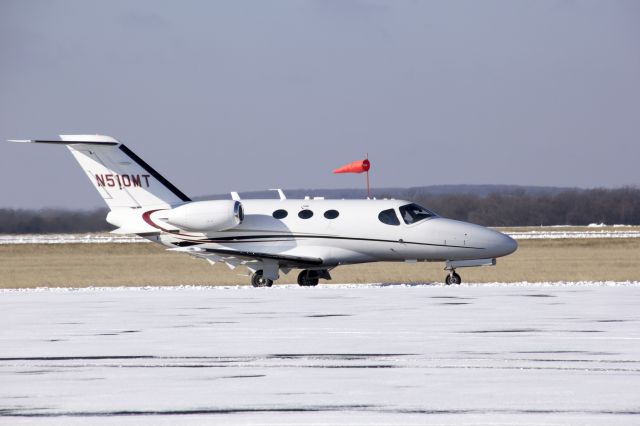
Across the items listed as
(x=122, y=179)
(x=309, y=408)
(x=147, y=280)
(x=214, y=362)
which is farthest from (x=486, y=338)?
(x=147, y=280)

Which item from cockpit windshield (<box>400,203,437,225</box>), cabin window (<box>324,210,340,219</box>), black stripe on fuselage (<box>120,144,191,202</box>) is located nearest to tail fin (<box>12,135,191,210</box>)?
black stripe on fuselage (<box>120,144,191,202</box>)

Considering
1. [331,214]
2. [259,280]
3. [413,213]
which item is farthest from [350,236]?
[259,280]

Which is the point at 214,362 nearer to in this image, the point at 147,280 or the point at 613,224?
the point at 147,280

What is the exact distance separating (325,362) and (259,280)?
58.9 feet

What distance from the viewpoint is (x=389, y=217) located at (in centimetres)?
3023

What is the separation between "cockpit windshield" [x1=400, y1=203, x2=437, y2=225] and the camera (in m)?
30.1

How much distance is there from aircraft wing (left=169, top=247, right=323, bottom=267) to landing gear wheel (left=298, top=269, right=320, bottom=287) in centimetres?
102

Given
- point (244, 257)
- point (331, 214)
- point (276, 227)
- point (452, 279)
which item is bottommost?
point (452, 279)

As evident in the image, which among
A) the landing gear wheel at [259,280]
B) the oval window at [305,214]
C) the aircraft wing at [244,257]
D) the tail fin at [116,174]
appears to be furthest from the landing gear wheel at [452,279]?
the tail fin at [116,174]

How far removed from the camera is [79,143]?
30.5 m

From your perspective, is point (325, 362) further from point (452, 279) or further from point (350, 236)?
point (350, 236)

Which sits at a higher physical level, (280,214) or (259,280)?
(280,214)

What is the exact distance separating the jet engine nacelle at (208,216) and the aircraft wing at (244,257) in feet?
2.16

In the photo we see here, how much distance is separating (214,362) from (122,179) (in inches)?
748
